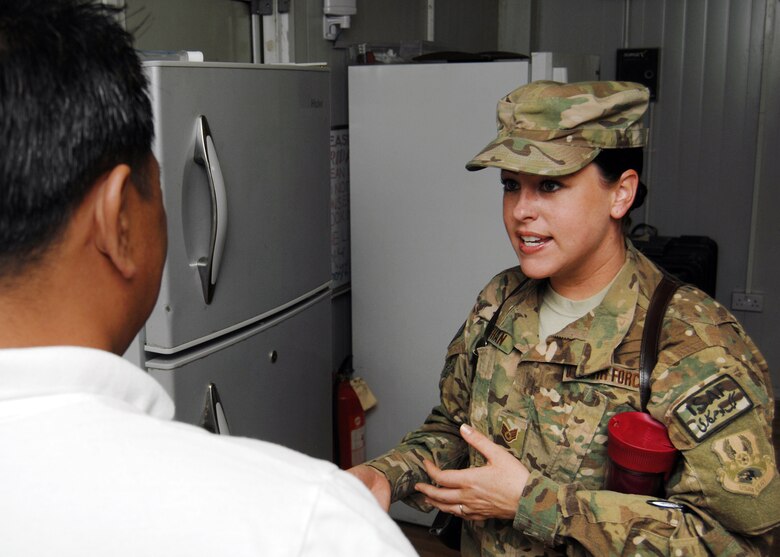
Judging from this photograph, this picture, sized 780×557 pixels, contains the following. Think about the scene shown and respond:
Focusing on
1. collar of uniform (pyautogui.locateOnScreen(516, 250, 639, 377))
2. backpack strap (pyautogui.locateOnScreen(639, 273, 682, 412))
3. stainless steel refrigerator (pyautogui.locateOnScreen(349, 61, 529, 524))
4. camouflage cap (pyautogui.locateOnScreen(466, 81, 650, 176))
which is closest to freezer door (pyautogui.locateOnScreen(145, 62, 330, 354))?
stainless steel refrigerator (pyautogui.locateOnScreen(349, 61, 529, 524))

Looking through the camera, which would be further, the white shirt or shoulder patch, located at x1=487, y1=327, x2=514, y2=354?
shoulder patch, located at x1=487, y1=327, x2=514, y2=354

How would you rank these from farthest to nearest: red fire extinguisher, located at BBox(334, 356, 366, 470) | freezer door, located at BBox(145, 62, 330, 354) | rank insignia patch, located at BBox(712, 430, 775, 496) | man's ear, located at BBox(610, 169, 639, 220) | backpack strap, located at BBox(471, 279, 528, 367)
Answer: red fire extinguisher, located at BBox(334, 356, 366, 470) < freezer door, located at BBox(145, 62, 330, 354) < backpack strap, located at BBox(471, 279, 528, 367) < man's ear, located at BBox(610, 169, 639, 220) < rank insignia patch, located at BBox(712, 430, 775, 496)

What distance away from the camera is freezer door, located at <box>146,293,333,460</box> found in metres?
1.80

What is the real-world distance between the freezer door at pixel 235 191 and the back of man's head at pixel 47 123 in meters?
1.03

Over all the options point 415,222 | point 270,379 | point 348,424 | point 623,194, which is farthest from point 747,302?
point 623,194

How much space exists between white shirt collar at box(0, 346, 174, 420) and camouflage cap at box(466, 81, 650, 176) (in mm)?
862

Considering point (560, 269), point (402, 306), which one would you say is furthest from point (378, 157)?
point (560, 269)

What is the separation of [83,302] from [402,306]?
7.80ft

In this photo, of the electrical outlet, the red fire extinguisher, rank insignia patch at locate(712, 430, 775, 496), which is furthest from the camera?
the electrical outlet

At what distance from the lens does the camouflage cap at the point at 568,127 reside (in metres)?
1.33

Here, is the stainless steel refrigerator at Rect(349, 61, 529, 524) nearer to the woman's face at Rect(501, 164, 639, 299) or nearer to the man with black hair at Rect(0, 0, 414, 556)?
the woman's face at Rect(501, 164, 639, 299)

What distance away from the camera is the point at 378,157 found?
290 centimetres

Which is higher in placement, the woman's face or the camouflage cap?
the camouflage cap

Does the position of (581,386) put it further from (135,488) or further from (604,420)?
(135,488)
